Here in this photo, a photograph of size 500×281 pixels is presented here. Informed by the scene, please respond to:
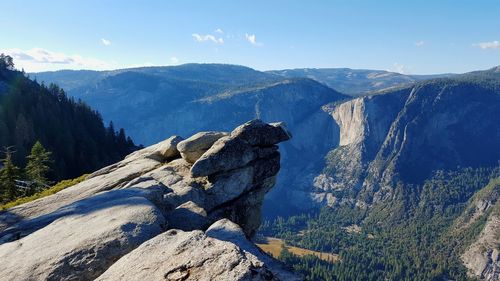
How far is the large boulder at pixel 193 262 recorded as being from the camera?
13.5 meters

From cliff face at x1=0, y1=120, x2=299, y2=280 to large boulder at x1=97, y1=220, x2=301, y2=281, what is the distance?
0.04 m

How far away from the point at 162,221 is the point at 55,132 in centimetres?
13676

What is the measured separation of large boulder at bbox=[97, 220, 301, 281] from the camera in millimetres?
13484

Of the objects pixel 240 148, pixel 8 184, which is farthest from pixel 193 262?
pixel 8 184

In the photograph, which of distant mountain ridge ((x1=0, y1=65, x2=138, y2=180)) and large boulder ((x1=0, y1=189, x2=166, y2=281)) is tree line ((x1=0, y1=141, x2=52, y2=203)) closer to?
large boulder ((x1=0, y1=189, x2=166, y2=281))

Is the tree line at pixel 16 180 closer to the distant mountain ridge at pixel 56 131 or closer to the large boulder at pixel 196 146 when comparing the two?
the large boulder at pixel 196 146

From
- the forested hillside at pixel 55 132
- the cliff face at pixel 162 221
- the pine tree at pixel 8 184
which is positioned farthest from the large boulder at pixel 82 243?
the forested hillside at pixel 55 132

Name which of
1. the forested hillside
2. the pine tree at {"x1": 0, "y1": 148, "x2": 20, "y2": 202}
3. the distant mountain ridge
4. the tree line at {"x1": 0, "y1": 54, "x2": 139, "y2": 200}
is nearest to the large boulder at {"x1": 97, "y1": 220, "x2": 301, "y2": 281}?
the pine tree at {"x1": 0, "y1": 148, "x2": 20, "y2": 202}

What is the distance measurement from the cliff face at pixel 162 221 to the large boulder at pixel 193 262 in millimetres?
40

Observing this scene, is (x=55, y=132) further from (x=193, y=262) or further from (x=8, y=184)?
(x=193, y=262)

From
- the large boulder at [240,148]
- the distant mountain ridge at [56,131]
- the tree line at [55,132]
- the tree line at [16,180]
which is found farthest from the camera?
the distant mountain ridge at [56,131]

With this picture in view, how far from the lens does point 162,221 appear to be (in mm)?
21750

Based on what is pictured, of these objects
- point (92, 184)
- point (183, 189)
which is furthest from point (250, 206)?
point (92, 184)

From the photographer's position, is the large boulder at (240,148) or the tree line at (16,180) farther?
the tree line at (16,180)
